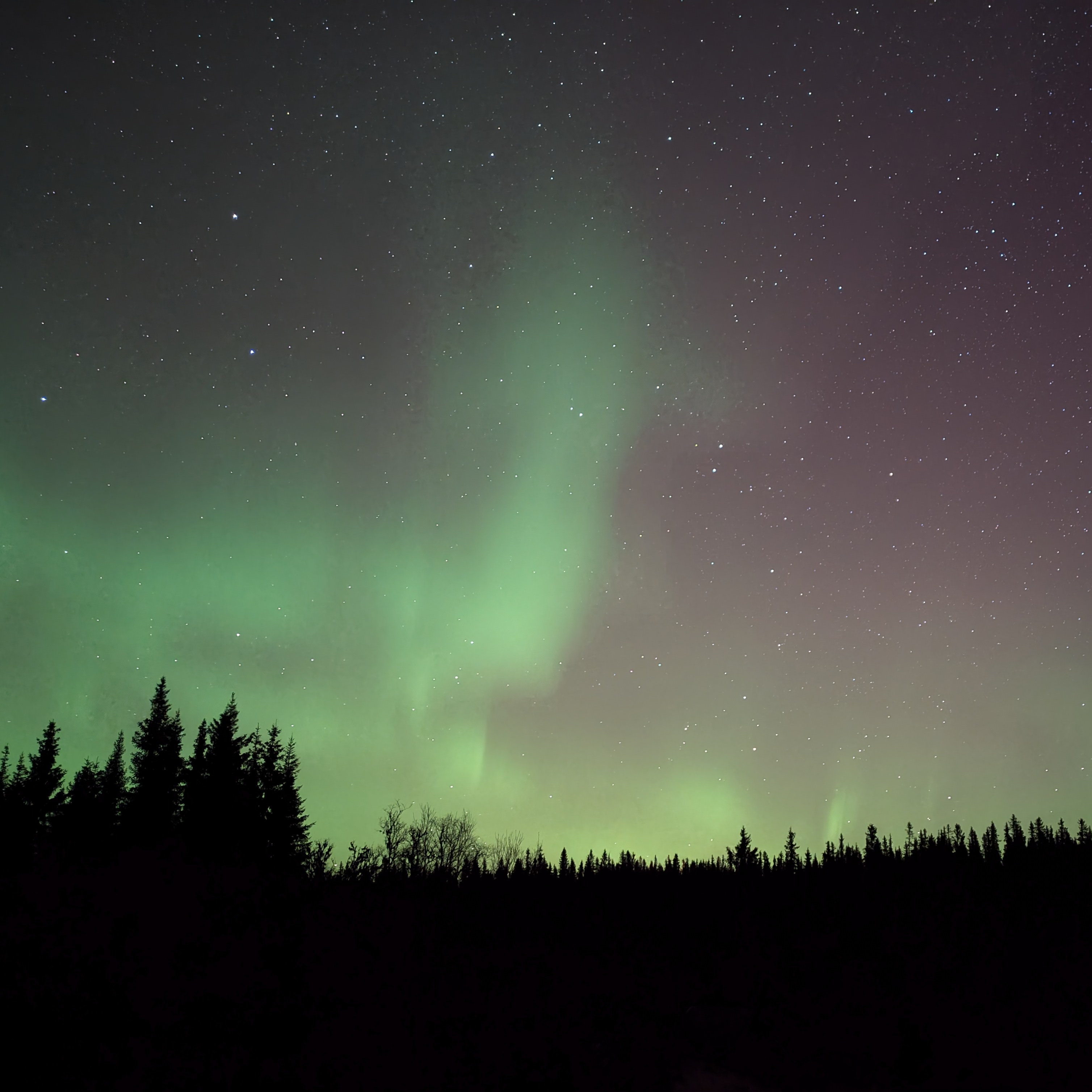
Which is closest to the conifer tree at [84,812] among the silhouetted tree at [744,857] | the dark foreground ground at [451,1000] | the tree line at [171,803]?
the tree line at [171,803]

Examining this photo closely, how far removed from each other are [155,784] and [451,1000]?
32.8 meters

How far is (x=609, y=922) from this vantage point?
84.9 metres

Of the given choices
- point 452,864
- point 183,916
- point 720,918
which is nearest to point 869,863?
point 720,918

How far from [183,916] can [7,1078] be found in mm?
12218

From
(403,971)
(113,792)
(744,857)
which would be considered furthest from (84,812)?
(744,857)

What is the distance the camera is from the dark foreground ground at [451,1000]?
20.0 m

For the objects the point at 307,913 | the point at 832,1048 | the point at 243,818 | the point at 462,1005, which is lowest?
the point at 832,1048

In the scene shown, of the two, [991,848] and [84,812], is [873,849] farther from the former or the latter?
[84,812]

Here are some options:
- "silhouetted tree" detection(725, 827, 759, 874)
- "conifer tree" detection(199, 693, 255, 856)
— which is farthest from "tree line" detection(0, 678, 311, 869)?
"silhouetted tree" detection(725, 827, 759, 874)

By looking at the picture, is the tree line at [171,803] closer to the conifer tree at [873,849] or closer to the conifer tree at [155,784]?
the conifer tree at [155,784]

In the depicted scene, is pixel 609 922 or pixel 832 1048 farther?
pixel 609 922

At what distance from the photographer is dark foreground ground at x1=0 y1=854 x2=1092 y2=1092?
1995 cm

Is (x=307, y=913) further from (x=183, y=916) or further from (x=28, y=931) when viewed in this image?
(x=28, y=931)

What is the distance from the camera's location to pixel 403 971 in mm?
29625
